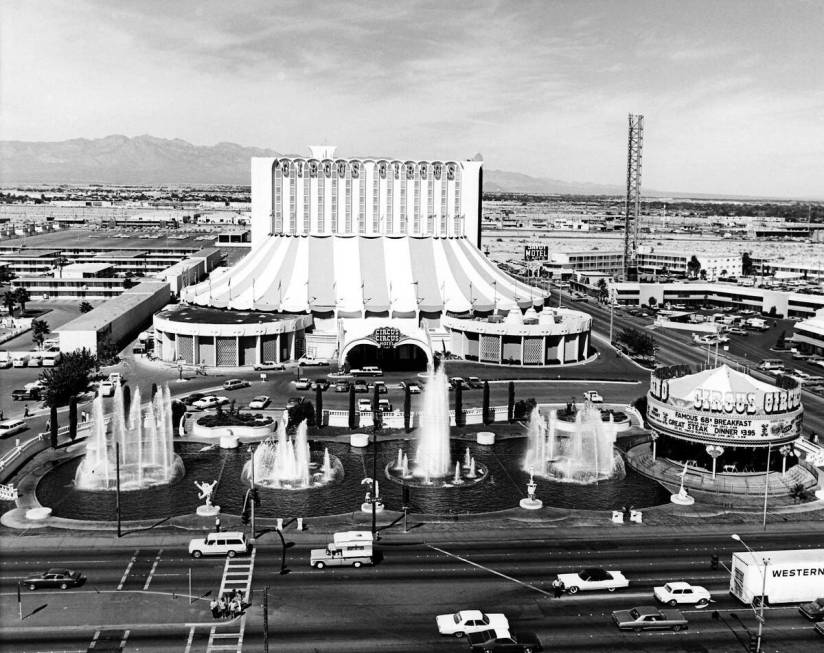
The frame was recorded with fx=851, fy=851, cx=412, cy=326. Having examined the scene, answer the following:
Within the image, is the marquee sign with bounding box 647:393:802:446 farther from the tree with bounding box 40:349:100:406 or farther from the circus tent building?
the tree with bounding box 40:349:100:406

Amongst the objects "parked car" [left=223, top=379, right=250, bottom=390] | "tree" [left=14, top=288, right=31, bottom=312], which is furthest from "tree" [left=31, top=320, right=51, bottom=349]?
"parked car" [left=223, top=379, right=250, bottom=390]

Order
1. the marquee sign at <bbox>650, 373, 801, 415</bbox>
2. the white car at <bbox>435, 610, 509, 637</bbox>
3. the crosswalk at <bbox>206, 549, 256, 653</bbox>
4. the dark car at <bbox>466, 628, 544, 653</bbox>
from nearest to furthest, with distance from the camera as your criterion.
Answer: the dark car at <bbox>466, 628, 544, 653</bbox>
the crosswalk at <bbox>206, 549, 256, 653</bbox>
the white car at <bbox>435, 610, 509, 637</bbox>
the marquee sign at <bbox>650, 373, 801, 415</bbox>

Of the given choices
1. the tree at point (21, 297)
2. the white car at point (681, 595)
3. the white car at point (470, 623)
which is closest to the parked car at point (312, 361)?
the tree at point (21, 297)

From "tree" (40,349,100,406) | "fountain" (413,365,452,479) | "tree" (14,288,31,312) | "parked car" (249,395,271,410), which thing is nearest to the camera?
"fountain" (413,365,452,479)

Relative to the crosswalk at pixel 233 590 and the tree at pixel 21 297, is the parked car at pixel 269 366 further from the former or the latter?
the tree at pixel 21 297

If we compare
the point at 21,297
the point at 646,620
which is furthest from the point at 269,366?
the point at 646,620

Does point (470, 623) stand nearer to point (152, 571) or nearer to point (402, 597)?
point (402, 597)
